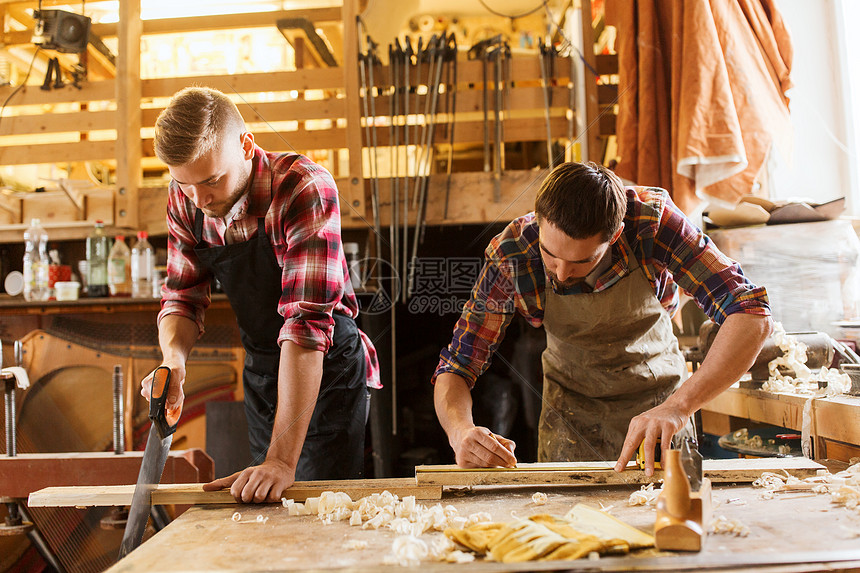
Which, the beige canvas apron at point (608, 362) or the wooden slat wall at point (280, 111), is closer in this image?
the beige canvas apron at point (608, 362)

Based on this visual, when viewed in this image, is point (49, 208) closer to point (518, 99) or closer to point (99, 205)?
point (99, 205)

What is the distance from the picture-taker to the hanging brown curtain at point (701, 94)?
8.11 ft

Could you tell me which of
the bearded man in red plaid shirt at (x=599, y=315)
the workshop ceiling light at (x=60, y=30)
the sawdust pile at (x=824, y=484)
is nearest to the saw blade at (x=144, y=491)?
the bearded man in red plaid shirt at (x=599, y=315)

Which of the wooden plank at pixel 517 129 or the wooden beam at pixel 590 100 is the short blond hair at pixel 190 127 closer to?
the wooden plank at pixel 517 129

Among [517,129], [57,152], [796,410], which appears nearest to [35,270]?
[57,152]

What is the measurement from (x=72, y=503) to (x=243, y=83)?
2150mm

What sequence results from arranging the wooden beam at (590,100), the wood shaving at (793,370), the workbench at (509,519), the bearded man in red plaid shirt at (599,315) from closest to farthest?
the workbench at (509,519) < the bearded man in red plaid shirt at (599,315) < the wood shaving at (793,370) < the wooden beam at (590,100)

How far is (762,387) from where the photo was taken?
213 cm

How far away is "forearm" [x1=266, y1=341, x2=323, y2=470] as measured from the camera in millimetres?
1502

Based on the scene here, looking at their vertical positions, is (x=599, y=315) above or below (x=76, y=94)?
below

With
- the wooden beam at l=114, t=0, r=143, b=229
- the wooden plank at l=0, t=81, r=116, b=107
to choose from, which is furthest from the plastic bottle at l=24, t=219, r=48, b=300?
the wooden plank at l=0, t=81, r=116, b=107

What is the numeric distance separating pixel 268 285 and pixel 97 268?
1.69 m

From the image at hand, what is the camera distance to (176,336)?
185 centimetres

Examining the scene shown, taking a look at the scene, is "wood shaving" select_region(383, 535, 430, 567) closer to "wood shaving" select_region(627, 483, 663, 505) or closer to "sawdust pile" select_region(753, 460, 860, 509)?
"wood shaving" select_region(627, 483, 663, 505)
